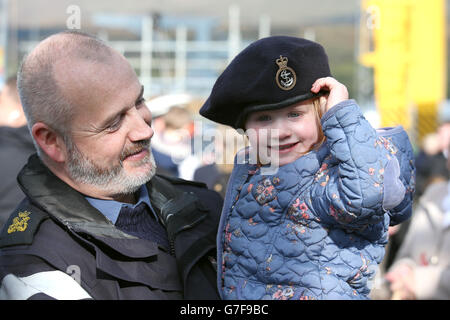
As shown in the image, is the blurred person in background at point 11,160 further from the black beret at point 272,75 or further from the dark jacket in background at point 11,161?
the black beret at point 272,75

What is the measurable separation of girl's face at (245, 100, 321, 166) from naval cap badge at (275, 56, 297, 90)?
0.07m

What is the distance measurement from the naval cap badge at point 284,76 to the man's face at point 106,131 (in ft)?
1.63

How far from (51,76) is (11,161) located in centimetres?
183

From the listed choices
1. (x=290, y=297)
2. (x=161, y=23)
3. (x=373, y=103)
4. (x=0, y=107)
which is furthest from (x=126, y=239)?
(x=161, y=23)

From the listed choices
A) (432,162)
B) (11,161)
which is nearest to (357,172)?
(11,161)

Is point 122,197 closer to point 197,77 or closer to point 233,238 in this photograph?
point 233,238

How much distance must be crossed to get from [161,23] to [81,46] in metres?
12.3

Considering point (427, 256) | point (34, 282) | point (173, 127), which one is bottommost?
point (173, 127)

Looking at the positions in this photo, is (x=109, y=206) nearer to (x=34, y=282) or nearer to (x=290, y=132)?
(x=34, y=282)

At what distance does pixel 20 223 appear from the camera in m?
1.73

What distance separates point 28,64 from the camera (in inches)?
75.5

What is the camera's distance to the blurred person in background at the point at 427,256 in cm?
250

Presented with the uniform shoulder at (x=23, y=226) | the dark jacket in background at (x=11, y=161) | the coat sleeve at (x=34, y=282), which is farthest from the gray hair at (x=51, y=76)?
the dark jacket in background at (x=11, y=161)

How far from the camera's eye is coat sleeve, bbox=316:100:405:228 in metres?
1.49
